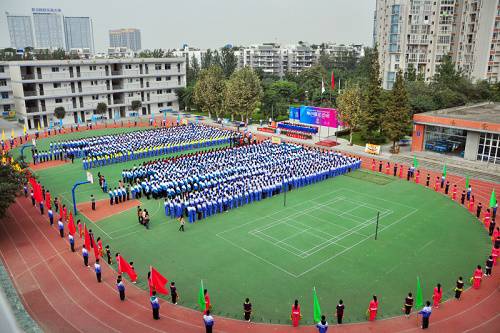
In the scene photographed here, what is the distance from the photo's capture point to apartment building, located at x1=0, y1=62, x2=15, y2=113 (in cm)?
5272

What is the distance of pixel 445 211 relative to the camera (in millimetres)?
20016

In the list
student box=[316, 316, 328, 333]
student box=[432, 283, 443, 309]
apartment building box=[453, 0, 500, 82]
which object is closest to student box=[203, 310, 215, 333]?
student box=[316, 316, 328, 333]

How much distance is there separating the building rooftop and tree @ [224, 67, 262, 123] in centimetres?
1908

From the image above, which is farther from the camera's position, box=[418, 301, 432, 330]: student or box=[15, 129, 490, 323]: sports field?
box=[15, 129, 490, 323]: sports field

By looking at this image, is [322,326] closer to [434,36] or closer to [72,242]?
[72,242]

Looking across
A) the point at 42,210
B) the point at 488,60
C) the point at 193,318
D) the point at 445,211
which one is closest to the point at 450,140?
the point at 445,211

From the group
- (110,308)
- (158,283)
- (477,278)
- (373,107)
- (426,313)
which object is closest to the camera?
(426,313)

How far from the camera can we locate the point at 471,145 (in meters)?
27.6

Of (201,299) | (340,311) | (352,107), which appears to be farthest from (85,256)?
(352,107)

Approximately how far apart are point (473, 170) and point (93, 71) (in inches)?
1663

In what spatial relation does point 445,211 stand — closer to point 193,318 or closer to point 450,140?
point 450,140

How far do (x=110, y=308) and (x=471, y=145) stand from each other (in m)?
25.7

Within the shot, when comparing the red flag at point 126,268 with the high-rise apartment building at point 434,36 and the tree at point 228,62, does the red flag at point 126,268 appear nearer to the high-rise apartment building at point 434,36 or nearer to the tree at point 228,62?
the high-rise apartment building at point 434,36

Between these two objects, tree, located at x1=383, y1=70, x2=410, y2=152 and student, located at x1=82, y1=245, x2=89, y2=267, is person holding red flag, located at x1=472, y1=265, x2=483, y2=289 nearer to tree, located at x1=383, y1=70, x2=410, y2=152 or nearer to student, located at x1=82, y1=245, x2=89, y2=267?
student, located at x1=82, y1=245, x2=89, y2=267
